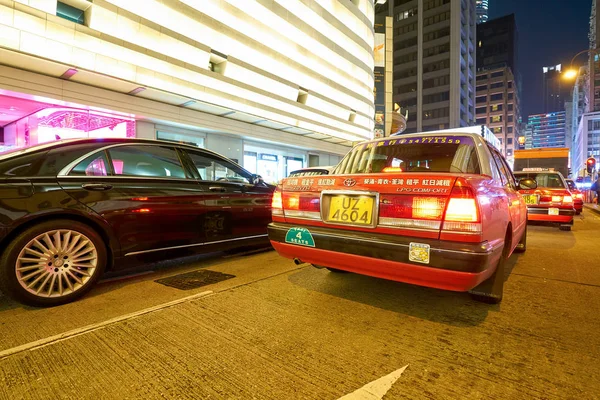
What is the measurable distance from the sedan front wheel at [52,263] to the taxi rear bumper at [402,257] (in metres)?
1.98

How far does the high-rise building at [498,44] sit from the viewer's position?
105812 mm

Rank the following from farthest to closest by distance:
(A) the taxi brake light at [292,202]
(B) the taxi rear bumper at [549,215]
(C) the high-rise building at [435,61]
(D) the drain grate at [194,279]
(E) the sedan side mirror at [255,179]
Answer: (C) the high-rise building at [435,61] < (B) the taxi rear bumper at [549,215] < (E) the sedan side mirror at [255,179] < (D) the drain grate at [194,279] < (A) the taxi brake light at [292,202]

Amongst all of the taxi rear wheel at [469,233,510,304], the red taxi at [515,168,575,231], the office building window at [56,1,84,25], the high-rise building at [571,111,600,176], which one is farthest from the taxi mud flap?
the high-rise building at [571,111,600,176]

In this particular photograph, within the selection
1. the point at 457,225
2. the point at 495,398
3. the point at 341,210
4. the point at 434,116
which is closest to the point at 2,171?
the point at 341,210

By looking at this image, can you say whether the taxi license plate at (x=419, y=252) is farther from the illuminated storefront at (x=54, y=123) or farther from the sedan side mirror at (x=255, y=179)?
the illuminated storefront at (x=54, y=123)

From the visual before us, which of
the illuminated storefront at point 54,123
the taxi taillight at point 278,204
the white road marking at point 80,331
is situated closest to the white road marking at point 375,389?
the taxi taillight at point 278,204

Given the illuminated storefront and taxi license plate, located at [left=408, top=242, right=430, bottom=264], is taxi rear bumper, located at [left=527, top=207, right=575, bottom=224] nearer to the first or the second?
taxi license plate, located at [left=408, top=242, right=430, bottom=264]

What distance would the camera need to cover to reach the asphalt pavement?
5.60ft

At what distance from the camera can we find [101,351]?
2062 mm

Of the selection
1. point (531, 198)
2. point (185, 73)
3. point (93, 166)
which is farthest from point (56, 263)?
point (185, 73)

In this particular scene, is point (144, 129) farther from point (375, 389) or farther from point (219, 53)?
point (375, 389)

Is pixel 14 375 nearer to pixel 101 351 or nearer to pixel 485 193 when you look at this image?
pixel 101 351

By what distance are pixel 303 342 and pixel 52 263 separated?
2.30m

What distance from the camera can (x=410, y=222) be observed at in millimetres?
2311
